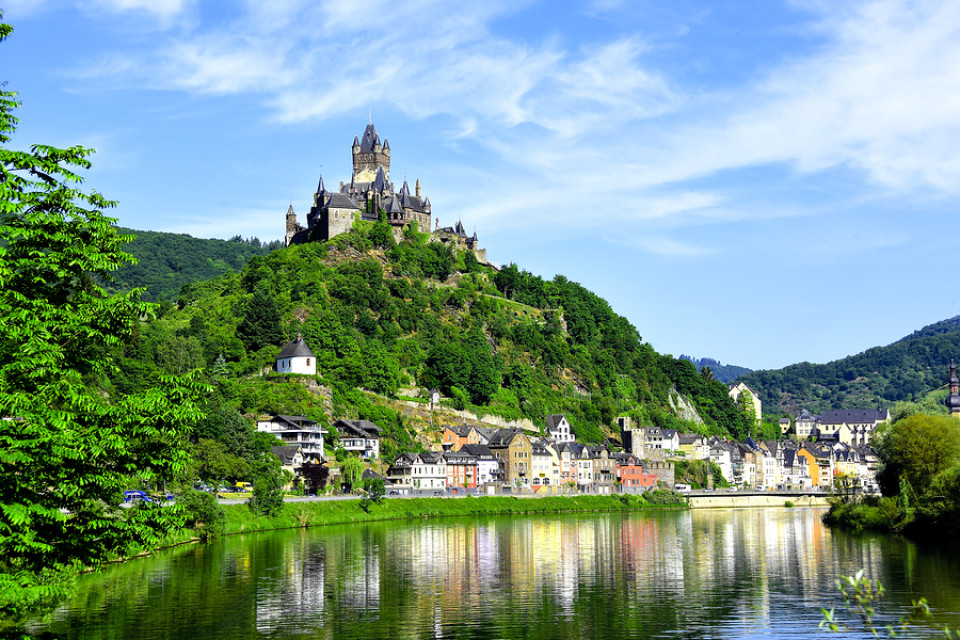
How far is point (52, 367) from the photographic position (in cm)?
2041

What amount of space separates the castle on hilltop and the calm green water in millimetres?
93006

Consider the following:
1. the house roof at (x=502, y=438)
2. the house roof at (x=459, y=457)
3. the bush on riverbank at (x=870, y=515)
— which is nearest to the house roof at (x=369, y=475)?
the house roof at (x=459, y=457)

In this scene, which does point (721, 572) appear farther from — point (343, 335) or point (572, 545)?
point (343, 335)

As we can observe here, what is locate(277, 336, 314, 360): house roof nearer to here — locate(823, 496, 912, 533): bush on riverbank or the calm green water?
the calm green water

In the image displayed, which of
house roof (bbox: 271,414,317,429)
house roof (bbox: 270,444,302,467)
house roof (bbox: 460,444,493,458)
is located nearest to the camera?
house roof (bbox: 270,444,302,467)

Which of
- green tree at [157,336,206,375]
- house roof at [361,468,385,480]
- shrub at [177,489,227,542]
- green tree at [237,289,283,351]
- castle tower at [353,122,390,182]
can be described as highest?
castle tower at [353,122,390,182]

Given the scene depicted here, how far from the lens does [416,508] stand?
10412 centimetres

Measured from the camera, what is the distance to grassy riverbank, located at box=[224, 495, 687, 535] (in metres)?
82.3

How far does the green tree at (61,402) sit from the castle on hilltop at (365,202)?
143m

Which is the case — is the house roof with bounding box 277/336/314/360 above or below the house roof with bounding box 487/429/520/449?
above

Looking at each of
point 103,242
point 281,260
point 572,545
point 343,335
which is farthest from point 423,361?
point 103,242

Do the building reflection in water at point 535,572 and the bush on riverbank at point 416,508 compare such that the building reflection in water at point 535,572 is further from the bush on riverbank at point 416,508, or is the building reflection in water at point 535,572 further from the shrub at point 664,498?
the shrub at point 664,498

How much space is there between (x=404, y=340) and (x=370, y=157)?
47857mm

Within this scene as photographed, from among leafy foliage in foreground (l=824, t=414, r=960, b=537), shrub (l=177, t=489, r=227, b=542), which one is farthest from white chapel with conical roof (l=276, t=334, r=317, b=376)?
leafy foliage in foreground (l=824, t=414, r=960, b=537)
